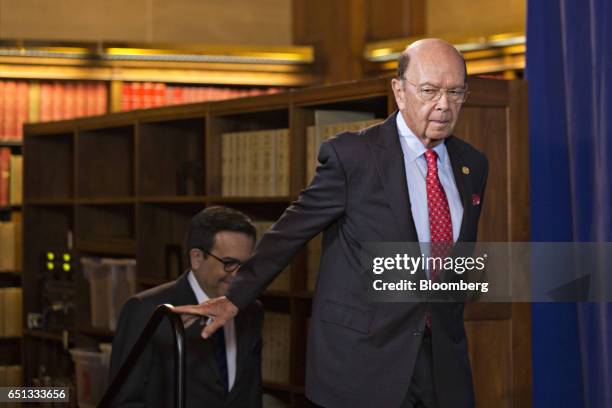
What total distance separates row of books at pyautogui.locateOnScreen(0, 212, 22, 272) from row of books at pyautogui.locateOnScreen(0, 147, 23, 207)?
6.7 inches

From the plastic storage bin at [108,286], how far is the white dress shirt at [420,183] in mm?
3259

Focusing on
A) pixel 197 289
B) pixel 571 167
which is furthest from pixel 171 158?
pixel 571 167

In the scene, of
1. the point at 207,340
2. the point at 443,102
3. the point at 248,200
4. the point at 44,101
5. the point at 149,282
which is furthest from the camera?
the point at 44,101

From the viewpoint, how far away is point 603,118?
12.5ft

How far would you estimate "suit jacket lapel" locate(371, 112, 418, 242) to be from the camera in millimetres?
2781

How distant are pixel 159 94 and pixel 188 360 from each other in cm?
393

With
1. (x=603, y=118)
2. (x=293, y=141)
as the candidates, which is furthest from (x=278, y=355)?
(x=603, y=118)

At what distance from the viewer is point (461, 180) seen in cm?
290

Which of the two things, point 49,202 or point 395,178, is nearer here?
point 395,178

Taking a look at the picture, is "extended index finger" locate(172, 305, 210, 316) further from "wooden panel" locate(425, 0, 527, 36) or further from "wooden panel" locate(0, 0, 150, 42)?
"wooden panel" locate(0, 0, 150, 42)

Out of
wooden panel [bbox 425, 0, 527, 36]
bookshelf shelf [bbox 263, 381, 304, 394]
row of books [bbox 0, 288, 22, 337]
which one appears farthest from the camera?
row of books [bbox 0, 288, 22, 337]

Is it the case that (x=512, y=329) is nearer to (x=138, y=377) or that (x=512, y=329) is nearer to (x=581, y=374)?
(x=581, y=374)

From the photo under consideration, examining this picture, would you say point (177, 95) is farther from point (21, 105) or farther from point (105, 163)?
point (105, 163)

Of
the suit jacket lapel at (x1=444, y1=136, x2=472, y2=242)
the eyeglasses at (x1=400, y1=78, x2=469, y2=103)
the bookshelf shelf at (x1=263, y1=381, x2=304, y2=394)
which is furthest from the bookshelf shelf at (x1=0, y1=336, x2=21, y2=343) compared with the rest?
the eyeglasses at (x1=400, y1=78, x2=469, y2=103)
